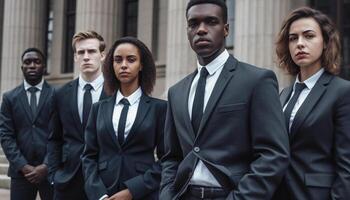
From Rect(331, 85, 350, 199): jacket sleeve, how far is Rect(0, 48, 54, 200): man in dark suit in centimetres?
355

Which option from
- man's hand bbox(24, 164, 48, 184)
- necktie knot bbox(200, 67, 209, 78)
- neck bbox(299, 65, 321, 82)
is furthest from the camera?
man's hand bbox(24, 164, 48, 184)

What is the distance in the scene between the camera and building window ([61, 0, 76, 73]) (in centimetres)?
2255

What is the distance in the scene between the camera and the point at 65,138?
5027mm

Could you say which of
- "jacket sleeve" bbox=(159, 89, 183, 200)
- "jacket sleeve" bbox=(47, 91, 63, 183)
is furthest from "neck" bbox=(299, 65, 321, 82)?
"jacket sleeve" bbox=(47, 91, 63, 183)

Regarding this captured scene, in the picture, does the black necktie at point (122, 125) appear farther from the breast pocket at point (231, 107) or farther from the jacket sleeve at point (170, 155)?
the breast pocket at point (231, 107)

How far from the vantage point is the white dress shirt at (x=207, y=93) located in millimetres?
3020

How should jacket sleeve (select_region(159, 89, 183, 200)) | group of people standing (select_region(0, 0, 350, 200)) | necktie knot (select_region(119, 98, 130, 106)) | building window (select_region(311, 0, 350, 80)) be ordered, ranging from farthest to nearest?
building window (select_region(311, 0, 350, 80)), necktie knot (select_region(119, 98, 130, 106)), jacket sleeve (select_region(159, 89, 183, 200)), group of people standing (select_region(0, 0, 350, 200))

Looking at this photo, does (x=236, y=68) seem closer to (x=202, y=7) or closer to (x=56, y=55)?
(x=202, y=7)

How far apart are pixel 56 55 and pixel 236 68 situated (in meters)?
20.2

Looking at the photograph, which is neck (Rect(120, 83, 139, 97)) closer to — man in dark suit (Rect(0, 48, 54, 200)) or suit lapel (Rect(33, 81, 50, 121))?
man in dark suit (Rect(0, 48, 54, 200))

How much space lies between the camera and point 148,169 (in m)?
4.28

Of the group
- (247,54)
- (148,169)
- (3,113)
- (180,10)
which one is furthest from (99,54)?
(180,10)

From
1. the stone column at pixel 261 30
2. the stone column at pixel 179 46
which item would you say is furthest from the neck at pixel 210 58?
the stone column at pixel 179 46

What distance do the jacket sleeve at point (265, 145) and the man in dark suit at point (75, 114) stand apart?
2249 millimetres
